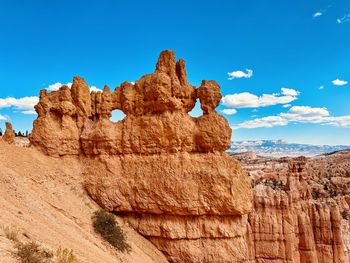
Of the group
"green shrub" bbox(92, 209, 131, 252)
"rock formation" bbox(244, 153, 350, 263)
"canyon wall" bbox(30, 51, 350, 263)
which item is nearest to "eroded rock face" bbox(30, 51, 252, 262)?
"canyon wall" bbox(30, 51, 350, 263)

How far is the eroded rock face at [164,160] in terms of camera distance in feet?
60.8

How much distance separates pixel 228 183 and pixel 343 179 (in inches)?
1920

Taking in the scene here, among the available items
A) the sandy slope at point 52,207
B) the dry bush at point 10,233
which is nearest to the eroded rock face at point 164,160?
the sandy slope at point 52,207

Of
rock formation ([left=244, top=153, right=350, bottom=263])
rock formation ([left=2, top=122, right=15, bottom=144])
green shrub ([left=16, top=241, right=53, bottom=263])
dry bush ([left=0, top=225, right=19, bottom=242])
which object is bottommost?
rock formation ([left=244, top=153, right=350, bottom=263])

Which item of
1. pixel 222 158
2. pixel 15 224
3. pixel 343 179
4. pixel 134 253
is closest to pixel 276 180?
pixel 343 179

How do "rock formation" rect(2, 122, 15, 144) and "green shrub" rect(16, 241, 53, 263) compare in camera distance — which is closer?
"green shrub" rect(16, 241, 53, 263)

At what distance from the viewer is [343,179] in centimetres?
5956

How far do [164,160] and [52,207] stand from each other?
618 centimetres

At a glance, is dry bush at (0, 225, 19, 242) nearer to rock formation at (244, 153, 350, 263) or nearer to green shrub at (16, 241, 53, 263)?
green shrub at (16, 241, 53, 263)

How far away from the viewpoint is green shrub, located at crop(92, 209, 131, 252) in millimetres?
16453

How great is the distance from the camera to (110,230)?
16750 mm

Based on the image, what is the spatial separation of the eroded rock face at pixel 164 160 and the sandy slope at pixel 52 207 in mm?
834

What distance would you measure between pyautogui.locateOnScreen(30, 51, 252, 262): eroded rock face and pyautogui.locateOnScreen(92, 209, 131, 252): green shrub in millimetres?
1595

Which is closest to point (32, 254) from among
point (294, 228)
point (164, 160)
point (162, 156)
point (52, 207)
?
point (52, 207)
